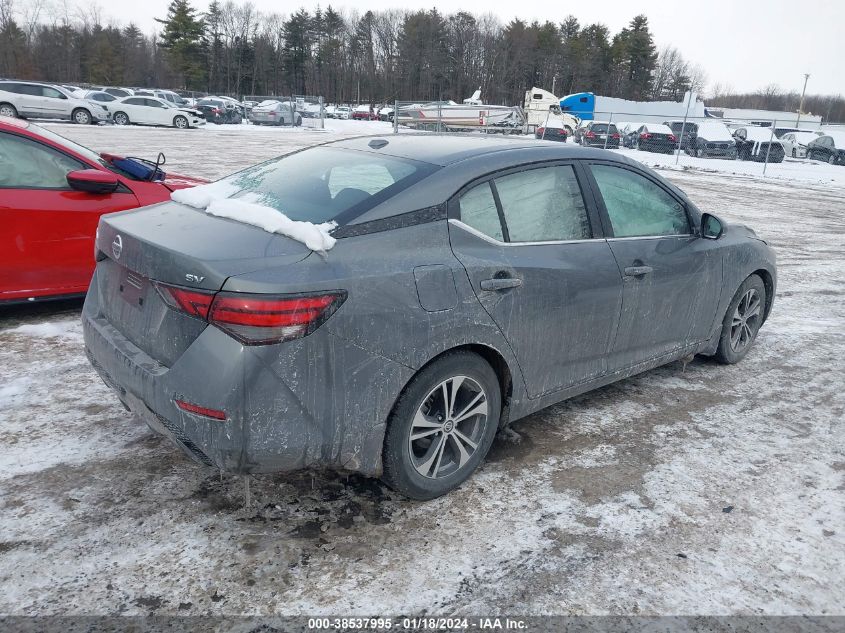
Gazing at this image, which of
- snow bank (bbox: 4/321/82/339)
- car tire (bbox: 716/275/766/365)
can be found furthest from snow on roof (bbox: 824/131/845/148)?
snow bank (bbox: 4/321/82/339)

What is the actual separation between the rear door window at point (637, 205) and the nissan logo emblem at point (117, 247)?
247cm

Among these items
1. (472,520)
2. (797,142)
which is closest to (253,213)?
(472,520)

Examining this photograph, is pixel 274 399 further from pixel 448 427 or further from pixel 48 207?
pixel 48 207

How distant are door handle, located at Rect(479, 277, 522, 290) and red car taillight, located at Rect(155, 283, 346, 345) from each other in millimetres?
794

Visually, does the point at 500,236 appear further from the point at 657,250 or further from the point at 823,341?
the point at 823,341

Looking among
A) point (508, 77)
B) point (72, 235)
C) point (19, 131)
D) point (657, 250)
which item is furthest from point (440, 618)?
point (508, 77)

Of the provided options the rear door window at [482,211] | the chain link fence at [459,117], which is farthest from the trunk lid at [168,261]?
the chain link fence at [459,117]

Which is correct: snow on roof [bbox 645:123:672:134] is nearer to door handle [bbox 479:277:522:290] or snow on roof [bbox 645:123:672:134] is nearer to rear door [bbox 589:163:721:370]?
rear door [bbox 589:163:721:370]

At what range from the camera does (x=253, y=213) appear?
2.83 metres

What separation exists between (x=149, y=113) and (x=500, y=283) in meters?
33.4

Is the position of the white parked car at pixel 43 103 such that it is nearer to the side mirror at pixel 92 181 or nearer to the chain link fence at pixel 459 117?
the chain link fence at pixel 459 117

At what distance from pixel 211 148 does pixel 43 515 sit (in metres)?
20.7

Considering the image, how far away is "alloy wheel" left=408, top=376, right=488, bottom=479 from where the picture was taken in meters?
2.90

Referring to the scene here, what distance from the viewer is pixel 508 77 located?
90000 mm
